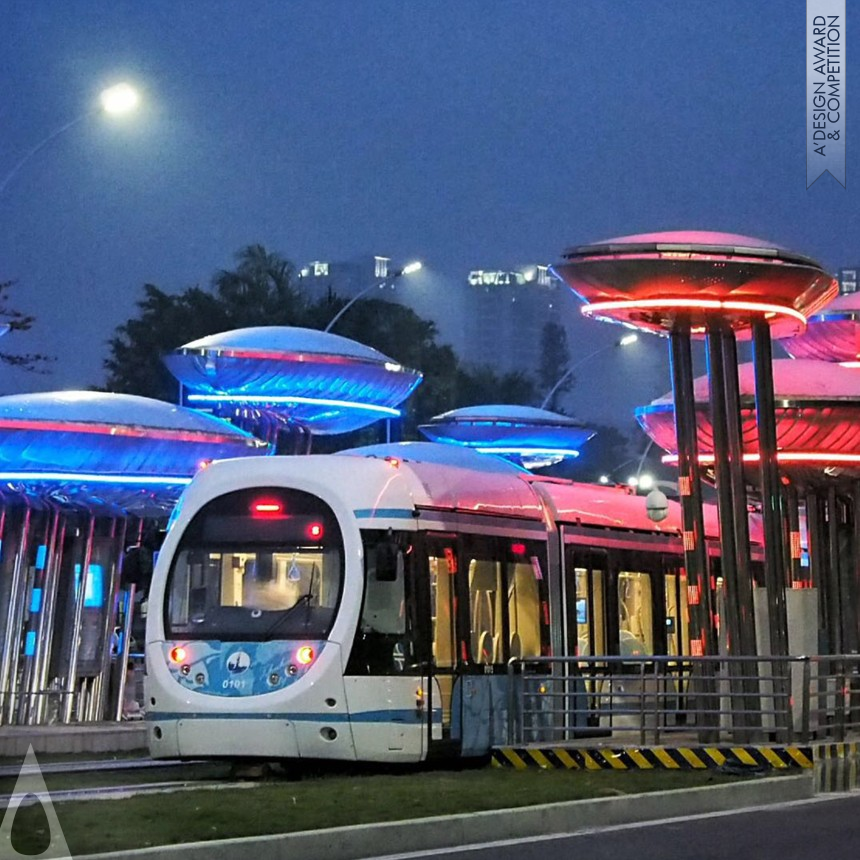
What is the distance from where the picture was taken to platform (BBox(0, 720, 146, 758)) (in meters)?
26.7

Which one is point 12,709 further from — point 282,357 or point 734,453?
point 734,453

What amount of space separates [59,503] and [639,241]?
14.0m

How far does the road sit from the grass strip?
902 mm

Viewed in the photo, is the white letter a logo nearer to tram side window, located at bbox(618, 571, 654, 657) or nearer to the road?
the road

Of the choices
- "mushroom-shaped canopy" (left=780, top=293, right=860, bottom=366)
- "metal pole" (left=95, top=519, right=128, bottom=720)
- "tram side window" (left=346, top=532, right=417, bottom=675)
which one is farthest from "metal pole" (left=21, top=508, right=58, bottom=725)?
"tram side window" (left=346, top=532, right=417, bottom=675)

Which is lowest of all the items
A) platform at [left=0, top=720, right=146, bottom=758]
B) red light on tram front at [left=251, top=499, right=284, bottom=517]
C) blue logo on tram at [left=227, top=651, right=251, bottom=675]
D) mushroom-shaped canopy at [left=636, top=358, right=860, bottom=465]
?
platform at [left=0, top=720, right=146, bottom=758]

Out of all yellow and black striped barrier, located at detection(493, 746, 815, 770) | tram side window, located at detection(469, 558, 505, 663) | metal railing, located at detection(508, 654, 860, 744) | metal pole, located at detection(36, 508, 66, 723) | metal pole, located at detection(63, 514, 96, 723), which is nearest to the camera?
yellow and black striped barrier, located at detection(493, 746, 815, 770)

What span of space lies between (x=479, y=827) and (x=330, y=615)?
5467 mm

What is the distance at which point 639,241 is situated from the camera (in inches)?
830

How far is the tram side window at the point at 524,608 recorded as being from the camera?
73.5ft

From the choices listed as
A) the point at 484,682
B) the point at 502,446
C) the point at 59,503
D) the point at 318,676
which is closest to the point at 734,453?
the point at 484,682

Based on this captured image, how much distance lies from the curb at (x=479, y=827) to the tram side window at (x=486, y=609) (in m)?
4.06

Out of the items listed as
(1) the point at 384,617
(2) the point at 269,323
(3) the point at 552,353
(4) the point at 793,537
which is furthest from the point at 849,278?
(1) the point at 384,617

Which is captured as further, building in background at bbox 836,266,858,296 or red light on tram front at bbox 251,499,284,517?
building in background at bbox 836,266,858,296
